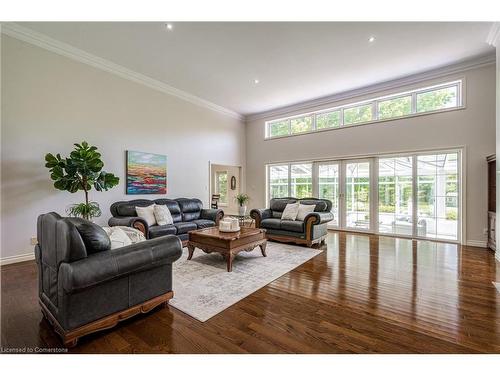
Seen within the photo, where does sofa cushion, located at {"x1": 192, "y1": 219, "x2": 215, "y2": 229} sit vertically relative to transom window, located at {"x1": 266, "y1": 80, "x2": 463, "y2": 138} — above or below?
below

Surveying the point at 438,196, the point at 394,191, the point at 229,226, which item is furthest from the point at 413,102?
the point at 229,226

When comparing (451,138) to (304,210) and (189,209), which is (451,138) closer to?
(304,210)

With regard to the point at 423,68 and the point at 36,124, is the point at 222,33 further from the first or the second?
the point at 423,68

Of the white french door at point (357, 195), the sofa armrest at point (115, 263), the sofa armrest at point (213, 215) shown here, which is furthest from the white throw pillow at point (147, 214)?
the white french door at point (357, 195)

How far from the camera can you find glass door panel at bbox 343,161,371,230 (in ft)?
20.3

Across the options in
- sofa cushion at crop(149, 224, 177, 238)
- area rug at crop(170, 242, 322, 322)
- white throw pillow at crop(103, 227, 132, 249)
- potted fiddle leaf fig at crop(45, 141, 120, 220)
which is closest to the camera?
white throw pillow at crop(103, 227, 132, 249)

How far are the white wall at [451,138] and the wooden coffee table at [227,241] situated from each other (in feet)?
13.2

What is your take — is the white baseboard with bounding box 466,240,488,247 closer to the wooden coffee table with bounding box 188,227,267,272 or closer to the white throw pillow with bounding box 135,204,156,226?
the wooden coffee table with bounding box 188,227,267,272

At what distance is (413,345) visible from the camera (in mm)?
1735

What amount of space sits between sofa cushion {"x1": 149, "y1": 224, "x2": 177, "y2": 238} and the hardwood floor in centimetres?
162

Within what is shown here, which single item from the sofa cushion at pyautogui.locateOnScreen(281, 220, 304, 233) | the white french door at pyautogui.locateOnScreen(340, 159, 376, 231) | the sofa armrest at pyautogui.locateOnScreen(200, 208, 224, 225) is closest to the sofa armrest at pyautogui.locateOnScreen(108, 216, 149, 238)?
the sofa armrest at pyautogui.locateOnScreen(200, 208, 224, 225)

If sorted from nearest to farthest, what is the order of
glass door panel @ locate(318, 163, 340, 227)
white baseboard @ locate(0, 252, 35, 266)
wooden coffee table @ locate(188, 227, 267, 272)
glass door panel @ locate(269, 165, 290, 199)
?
1. wooden coffee table @ locate(188, 227, 267, 272)
2. white baseboard @ locate(0, 252, 35, 266)
3. glass door panel @ locate(318, 163, 340, 227)
4. glass door panel @ locate(269, 165, 290, 199)

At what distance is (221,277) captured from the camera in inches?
121

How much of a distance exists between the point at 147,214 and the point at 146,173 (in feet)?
4.32
